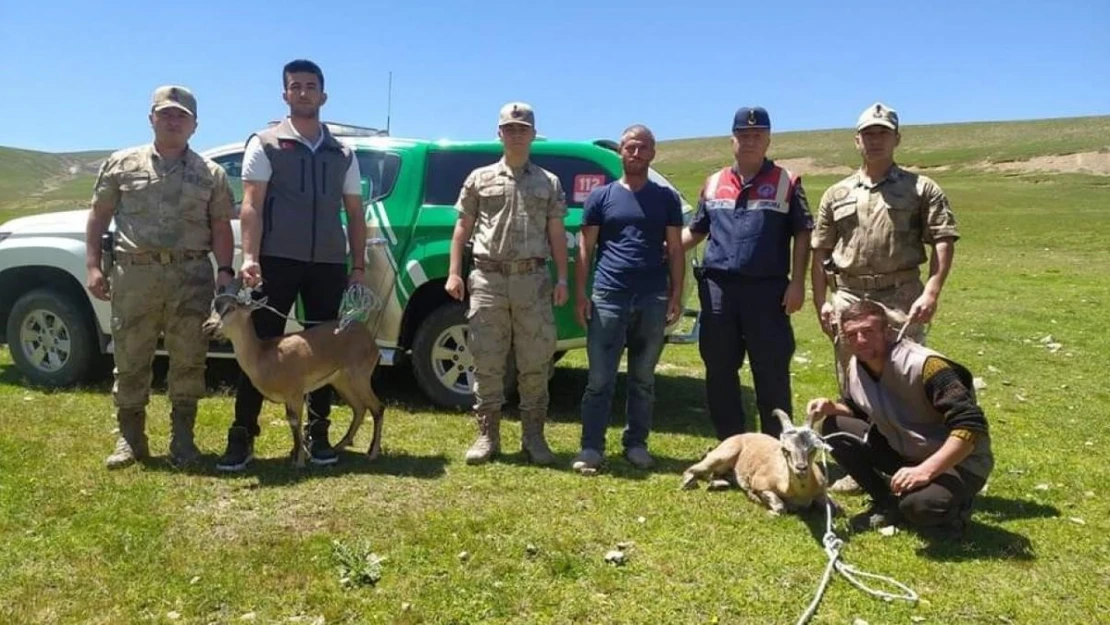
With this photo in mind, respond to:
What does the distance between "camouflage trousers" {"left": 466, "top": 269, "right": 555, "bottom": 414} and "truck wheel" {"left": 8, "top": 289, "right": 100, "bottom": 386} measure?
3734mm

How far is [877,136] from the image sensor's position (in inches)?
191

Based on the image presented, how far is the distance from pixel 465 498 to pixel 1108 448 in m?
4.58

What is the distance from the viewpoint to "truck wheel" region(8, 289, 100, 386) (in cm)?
718

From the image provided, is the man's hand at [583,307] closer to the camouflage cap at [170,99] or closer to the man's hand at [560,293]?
the man's hand at [560,293]

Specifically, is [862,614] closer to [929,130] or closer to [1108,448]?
[1108,448]

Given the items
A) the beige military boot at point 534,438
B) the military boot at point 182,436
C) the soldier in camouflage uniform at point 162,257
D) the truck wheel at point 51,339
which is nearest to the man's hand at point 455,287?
the beige military boot at point 534,438

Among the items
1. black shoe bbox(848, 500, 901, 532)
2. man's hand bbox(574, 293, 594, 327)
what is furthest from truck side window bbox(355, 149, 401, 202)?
black shoe bbox(848, 500, 901, 532)

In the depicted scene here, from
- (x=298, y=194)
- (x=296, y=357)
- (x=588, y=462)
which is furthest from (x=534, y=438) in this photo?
(x=298, y=194)

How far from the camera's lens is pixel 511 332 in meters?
5.56

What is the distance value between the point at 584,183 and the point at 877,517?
3434 millimetres

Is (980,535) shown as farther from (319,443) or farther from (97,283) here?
(97,283)

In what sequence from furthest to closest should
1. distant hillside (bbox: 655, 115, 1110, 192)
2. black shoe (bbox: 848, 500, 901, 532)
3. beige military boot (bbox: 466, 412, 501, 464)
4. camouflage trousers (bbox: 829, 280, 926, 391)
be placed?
distant hillside (bbox: 655, 115, 1110, 192) < beige military boot (bbox: 466, 412, 501, 464) < camouflage trousers (bbox: 829, 280, 926, 391) < black shoe (bbox: 848, 500, 901, 532)

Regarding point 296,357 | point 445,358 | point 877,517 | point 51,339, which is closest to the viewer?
point 877,517

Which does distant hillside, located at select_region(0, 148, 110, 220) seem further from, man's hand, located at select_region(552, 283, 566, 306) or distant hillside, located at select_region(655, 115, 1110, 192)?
man's hand, located at select_region(552, 283, 566, 306)
